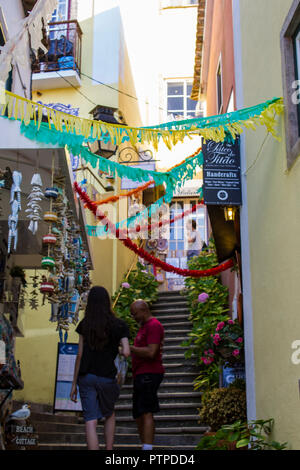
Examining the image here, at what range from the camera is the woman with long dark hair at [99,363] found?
5102 mm

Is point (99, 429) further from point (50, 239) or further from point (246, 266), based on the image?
point (50, 239)

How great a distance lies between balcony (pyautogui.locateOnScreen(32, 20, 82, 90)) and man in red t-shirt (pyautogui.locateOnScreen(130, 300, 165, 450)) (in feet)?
35.2

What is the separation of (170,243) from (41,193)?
13.6 metres

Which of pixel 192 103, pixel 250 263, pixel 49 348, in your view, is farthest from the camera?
pixel 192 103

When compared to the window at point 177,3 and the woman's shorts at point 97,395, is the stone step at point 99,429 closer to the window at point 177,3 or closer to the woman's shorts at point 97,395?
the woman's shorts at point 97,395

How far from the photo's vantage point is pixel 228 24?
426 inches

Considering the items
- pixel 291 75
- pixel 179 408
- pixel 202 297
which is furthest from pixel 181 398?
pixel 291 75

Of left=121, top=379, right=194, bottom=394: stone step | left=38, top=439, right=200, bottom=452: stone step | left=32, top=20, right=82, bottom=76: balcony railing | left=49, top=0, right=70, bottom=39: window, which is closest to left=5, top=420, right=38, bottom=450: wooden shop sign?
left=38, top=439, right=200, bottom=452: stone step

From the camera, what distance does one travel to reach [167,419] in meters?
9.38

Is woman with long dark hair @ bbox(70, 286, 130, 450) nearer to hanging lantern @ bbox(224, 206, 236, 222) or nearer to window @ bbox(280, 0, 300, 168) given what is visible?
window @ bbox(280, 0, 300, 168)

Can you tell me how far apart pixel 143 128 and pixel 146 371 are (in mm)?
2647

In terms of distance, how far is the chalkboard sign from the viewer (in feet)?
32.1

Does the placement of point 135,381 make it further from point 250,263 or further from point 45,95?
point 45,95
